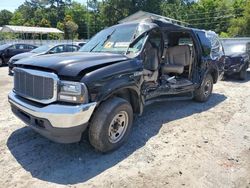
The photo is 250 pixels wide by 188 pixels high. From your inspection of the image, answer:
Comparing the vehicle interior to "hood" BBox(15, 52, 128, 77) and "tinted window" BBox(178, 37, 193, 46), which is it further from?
"hood" BBox(15, 52, 128, 77)

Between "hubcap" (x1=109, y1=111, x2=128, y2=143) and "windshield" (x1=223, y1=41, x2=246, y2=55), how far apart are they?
9544 millimetres

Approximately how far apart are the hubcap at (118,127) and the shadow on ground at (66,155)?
0.70 feet

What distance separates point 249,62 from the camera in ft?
41.2

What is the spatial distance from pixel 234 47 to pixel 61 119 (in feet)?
38.0

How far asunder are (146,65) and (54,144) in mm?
2309

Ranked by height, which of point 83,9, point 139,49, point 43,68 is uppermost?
point 83,9

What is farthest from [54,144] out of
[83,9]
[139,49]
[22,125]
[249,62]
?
[83,9]

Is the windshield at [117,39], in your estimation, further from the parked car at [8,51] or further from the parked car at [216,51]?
the parked car at [8,51]

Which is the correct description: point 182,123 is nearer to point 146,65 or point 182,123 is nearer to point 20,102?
point 146,65

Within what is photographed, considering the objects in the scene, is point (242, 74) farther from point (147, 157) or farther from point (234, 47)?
point (147, 157)

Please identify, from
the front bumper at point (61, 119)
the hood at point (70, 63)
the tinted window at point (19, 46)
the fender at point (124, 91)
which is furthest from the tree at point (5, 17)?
the front bumper at point (61, 119)

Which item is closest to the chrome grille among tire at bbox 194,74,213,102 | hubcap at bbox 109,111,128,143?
hubcap at bbox 109,111,128,143

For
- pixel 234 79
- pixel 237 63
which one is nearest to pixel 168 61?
pixel 237 63

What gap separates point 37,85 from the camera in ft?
12.9
